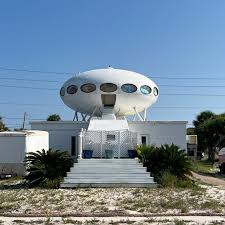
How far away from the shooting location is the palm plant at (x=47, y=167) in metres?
20.9

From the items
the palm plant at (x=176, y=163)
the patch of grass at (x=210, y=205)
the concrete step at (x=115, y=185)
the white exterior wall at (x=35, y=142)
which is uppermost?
the white exterior wall at (x=35, y=142)

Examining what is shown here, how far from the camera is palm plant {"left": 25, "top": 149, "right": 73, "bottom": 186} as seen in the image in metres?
20.9

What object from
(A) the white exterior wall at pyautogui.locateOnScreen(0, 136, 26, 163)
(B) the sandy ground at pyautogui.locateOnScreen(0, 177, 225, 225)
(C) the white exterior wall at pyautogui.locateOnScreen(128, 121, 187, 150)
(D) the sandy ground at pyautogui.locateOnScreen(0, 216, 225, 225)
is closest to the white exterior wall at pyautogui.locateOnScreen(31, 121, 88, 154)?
(C) the white exterior wall at pyautogui.locateOnScreen(128, 121, 187, 150)

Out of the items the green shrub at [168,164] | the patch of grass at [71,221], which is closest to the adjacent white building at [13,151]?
the green shrub at [168,164]

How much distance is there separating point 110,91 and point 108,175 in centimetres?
1577

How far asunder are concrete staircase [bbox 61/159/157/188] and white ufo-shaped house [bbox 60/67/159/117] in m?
13.8

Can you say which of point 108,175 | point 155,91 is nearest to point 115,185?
point 108,175

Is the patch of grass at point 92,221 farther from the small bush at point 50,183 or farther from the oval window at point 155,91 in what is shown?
the oval window at point 155,91

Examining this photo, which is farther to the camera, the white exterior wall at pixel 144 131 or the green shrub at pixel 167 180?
the white exterior wall at pixel 144 131

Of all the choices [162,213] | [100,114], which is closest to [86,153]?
[100,114]

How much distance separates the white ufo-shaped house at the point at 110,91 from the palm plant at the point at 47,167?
50.1ft

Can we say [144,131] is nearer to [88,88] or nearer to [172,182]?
[88,88]

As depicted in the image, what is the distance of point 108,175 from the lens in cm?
2180

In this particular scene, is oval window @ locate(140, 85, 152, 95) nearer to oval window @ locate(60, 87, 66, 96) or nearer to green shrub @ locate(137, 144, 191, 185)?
oval window @ locate(60, 87, 66, 96)
